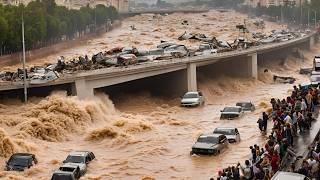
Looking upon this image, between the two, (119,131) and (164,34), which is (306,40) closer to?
(164,34)

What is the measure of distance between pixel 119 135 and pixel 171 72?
20.1m

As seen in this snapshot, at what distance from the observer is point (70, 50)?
9400cm

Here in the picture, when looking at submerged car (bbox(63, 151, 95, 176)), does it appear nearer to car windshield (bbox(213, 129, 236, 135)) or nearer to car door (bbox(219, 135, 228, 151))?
car door (bbox(219, 135, 228, 151))

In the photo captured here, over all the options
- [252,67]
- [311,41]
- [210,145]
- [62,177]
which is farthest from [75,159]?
[311,41]

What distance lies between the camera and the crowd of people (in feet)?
69.9

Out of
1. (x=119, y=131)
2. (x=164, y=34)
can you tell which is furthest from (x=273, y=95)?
(x=164, y=34)

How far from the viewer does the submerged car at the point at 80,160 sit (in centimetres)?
2796

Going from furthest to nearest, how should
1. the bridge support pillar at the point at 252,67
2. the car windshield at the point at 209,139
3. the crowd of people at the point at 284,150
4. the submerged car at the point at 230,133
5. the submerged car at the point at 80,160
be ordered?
the bridge support pillar at the point at 252,67, the submerged car at the point at 230,133, the car windshield at the point at 209,139, the submerged car at the point at 80,160, the crowd of people at the point at 284,150

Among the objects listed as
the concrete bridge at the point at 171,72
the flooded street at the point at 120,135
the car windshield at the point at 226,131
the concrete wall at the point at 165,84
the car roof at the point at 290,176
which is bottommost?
the flooded street at the point at 120,135

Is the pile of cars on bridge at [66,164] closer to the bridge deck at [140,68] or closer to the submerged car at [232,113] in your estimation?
the bridge deck at [140,68]

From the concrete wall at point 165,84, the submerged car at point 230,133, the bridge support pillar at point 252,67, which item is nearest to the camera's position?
the submerged car at point 230,133

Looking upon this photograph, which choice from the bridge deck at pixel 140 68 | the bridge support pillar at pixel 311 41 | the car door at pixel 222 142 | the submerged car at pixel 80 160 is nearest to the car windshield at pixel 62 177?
the submerged car at pixel 80 160

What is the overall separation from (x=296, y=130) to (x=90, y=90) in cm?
1991

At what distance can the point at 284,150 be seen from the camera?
2362 cm
